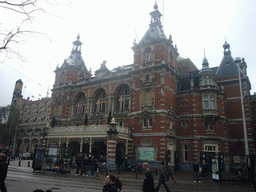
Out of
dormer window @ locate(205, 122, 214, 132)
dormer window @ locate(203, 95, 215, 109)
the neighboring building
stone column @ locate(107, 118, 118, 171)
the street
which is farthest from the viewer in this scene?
dormer window @ locate(203, 95, 215, 109)

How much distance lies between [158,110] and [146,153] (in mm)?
6137

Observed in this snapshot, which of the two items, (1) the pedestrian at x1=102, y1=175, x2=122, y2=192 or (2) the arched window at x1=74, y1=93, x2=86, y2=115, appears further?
(2) the arched window at x1=74, y1=93, x2=86, y2=115

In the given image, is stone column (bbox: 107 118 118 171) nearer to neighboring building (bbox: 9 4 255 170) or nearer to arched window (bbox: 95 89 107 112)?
neighboring building (bbox: 9 4 255 170)

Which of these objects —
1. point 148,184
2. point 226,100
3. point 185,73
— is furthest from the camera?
point 185,73

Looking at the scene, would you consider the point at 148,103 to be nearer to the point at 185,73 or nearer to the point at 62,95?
the point at 185,73

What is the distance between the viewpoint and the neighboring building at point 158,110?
29656mm

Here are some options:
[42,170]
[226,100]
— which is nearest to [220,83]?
[226,100]

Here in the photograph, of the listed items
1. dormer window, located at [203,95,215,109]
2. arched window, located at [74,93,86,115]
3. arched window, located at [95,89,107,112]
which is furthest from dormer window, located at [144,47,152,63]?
arched window, located at [74,93,86,115]

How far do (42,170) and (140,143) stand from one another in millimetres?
13558

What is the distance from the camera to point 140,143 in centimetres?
3023

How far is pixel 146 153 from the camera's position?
2925cm

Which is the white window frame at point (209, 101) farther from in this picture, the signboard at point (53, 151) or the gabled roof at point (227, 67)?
the signboard at point (53, 151)

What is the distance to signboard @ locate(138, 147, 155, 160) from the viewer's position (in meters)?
28.8

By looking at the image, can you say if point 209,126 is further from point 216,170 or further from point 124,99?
point 216,170
